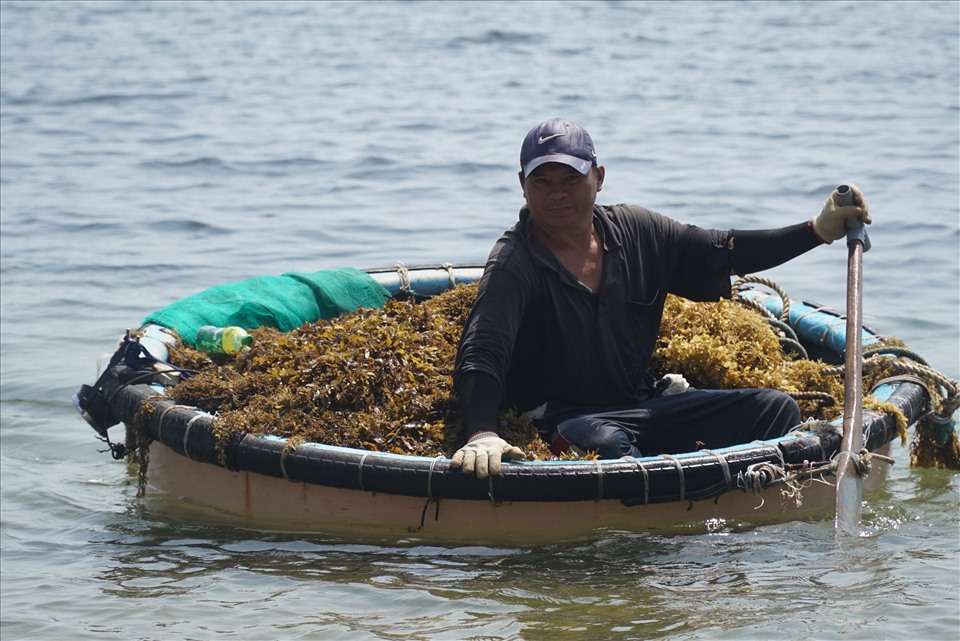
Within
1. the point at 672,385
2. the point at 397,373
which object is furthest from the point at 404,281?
the point at 672,385

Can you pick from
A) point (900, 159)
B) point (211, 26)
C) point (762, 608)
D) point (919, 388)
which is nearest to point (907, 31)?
point (900, 159)

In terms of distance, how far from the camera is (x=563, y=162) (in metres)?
5.27

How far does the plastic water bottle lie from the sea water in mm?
816

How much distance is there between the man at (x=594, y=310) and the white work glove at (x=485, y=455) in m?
0.09

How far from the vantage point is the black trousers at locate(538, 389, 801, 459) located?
18.4 feet

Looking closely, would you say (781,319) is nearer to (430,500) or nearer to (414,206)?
(430,500)

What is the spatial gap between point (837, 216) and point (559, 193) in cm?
116

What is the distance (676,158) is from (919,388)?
10116 millimetres

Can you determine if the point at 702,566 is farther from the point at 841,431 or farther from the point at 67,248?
the point at 67,248

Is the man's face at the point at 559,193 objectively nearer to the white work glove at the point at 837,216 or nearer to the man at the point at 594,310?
the man at the point at 594,310

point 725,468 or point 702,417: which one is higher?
point 702,417

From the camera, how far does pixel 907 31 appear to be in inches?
907

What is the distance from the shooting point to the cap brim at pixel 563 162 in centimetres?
528

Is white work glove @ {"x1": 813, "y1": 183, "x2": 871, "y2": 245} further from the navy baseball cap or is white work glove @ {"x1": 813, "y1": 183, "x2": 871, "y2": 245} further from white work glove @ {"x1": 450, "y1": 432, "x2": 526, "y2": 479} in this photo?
white work glove @ {"x1": 450, "y1": 432, "x2": 526, "y2": 479}
